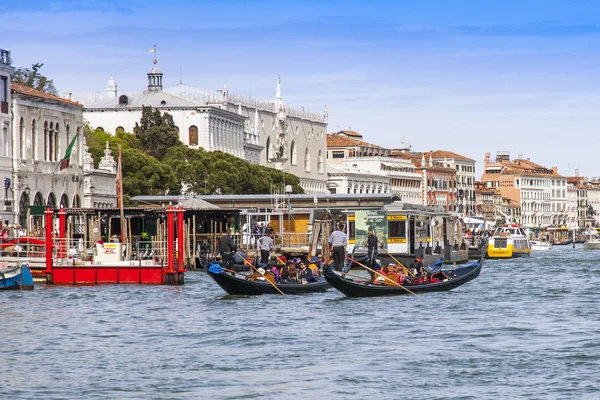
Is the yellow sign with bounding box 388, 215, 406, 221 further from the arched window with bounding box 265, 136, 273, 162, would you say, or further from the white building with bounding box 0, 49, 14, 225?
the arched window with bounding box 265, 136, 273, 162

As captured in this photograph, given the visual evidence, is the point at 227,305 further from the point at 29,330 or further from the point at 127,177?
the point at 127,177

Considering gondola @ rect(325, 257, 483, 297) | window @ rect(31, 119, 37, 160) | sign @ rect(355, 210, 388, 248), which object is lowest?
gondola @ rect(325, 257, 483, 297)

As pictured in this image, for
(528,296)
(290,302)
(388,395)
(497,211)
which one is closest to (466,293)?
(528,296)

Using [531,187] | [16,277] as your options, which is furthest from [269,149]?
[16,277]

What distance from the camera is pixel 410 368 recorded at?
20.5m

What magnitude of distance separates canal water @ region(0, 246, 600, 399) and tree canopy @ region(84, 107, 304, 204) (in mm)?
34437

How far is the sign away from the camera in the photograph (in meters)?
53.0

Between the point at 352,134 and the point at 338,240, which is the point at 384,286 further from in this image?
the point at 352,134

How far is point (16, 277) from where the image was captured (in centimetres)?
3269

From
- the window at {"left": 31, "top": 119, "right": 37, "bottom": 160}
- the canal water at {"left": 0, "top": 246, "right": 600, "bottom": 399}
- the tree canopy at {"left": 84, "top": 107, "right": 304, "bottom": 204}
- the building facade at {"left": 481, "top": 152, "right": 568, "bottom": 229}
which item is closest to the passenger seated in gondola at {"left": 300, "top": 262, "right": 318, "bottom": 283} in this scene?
the canal water at {"left": 0, "top": 246, "right": 600, "bottom": 399}

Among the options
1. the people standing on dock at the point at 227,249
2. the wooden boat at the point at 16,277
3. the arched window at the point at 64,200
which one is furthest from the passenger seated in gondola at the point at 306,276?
the arched window at the point at 64,200

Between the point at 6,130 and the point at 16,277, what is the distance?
2296 centimetres

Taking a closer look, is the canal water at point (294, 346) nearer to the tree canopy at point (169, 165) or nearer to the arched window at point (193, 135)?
the tree canopy at point (169, 165)

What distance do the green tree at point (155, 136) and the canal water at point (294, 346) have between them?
43684 millimetres
